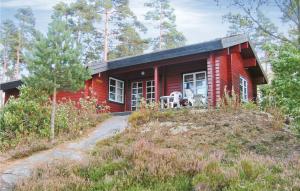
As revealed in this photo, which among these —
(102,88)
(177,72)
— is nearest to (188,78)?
(177,72)

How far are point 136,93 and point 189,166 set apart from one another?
1378cm

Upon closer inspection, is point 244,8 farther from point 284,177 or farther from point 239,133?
point 284,177

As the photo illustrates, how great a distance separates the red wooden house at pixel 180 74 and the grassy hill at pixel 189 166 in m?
5.59

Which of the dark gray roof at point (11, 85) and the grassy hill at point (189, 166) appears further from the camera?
the dark gray roof at point (11, 85)

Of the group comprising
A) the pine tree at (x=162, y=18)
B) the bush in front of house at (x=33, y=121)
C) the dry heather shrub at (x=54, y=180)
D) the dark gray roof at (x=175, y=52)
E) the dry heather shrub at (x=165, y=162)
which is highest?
the pine tree at (x=162, y=18)

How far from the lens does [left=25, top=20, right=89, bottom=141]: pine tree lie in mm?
12164

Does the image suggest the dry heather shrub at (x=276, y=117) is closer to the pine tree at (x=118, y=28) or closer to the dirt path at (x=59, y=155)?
the dirt path at (x=59, y=155)

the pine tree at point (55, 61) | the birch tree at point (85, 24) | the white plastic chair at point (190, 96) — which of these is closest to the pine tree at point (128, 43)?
the birch tree at point (85, 24)

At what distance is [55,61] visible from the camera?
12.1m

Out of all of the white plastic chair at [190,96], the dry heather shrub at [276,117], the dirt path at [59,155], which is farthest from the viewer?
the white plastic chair at [190,96]

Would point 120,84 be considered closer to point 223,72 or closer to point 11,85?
point 11,85

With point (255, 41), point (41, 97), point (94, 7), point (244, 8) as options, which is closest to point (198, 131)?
point (244, 8)

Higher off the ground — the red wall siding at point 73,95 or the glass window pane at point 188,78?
the glass window pane at point 188,78

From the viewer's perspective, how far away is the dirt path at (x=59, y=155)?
775cm
